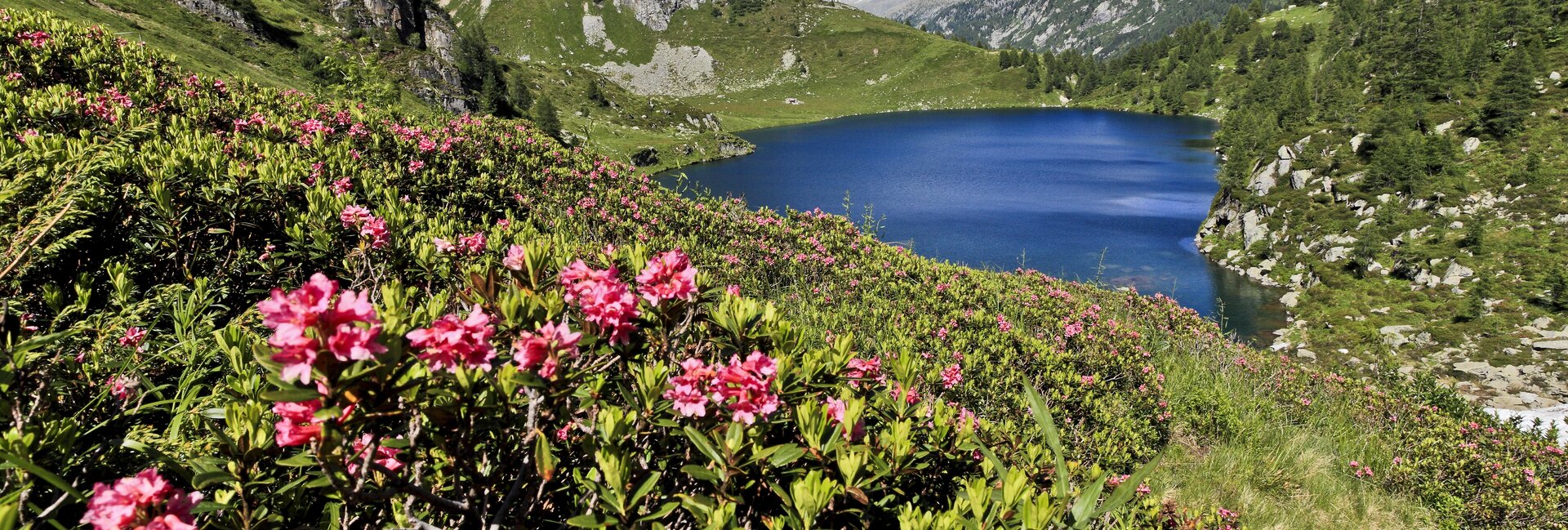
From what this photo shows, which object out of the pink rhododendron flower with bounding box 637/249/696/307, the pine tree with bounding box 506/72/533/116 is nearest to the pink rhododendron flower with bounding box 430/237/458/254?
the pink rhododendron flower with bounding box 637/249/696/307

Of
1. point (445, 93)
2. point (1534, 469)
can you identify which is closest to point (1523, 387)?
point (1534, 469)

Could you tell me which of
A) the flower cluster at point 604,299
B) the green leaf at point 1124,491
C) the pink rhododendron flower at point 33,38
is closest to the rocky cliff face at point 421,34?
the pink rhododendron flower at point 33,38

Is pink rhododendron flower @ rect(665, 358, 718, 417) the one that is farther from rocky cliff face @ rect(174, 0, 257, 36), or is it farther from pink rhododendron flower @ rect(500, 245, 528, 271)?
rocky cliff face @ rect(174, 0, 257, 36)

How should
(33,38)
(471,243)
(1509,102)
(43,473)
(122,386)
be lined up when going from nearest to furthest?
(43,473) → (122,386) → (471,243) → (33,38) → (1509,102)

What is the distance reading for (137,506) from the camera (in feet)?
4.11

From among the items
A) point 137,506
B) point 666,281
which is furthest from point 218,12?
point 137,506

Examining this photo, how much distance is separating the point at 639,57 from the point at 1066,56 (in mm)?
110636

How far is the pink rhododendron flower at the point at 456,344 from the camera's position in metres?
1.53

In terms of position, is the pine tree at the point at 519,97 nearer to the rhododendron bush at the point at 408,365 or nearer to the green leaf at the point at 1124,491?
the rhododendron bush at the point at 408,365

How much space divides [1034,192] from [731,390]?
55.2 meters

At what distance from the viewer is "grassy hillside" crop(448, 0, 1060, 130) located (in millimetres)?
151125

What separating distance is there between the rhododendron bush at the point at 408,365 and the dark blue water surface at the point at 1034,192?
5.18 m

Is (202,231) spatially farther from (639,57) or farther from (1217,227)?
(639,57)

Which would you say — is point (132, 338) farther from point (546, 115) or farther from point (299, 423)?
point (546, 115)
